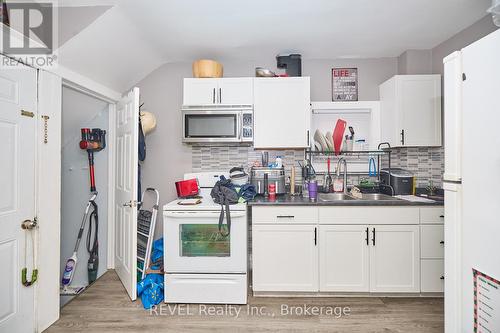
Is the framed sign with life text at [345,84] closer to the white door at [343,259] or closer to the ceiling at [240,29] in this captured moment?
the ceiling at [240,29]

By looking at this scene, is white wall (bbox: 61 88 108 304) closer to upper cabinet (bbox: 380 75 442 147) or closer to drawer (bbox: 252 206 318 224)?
drawer (bbox: 252 206 318 224)

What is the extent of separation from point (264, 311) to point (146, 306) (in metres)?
1.00

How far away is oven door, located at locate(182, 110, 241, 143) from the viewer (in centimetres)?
266

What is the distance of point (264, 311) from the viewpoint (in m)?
2.21

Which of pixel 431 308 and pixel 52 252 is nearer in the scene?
pixel 52 252

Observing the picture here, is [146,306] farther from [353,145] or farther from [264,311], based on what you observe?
[353,145]

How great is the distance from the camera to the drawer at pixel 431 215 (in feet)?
7.65

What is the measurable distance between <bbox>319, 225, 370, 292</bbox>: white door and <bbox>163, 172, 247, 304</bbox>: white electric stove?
709mm

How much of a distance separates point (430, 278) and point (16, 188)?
3.27 meters

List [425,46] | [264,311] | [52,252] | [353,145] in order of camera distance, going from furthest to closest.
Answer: [353,145], [425,46], [264,311], [52,252]

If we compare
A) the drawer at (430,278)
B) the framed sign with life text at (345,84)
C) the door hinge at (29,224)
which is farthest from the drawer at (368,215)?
the door hinge at (29,224)

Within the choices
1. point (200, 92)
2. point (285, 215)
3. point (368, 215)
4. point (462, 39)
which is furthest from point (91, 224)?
point (462, 39)

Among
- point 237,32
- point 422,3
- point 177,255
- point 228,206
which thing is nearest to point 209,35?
point 237,32

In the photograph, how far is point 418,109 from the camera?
2.65 meters
